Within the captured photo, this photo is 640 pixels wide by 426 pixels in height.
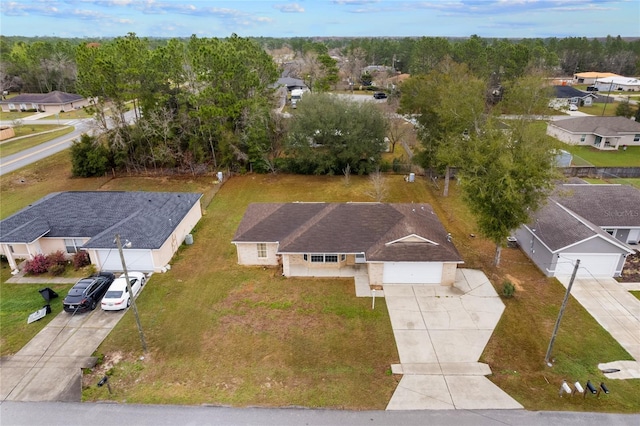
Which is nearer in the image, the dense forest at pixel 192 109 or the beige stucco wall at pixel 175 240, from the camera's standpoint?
the beige stucco wall at pixel 175 240

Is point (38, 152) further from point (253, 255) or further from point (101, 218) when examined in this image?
point (253, 255)

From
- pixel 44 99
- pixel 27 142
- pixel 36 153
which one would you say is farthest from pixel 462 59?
pixel 44 99

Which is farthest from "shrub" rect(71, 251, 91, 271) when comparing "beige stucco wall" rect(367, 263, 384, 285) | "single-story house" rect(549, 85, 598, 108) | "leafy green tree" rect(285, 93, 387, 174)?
"single-story house" rect(549, 85, 598, 108)

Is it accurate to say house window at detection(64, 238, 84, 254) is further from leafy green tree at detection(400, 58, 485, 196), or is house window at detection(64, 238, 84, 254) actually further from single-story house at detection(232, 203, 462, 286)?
leafy green tree at detection(400, 58, 485, 196)

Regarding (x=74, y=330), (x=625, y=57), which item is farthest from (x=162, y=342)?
(x=625, y=57)

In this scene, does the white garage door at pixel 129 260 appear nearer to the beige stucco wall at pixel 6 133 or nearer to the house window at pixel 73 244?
the house window at pixel 73 244

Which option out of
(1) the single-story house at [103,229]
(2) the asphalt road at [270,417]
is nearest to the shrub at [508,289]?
(2) the asphalt road at [270,417]
